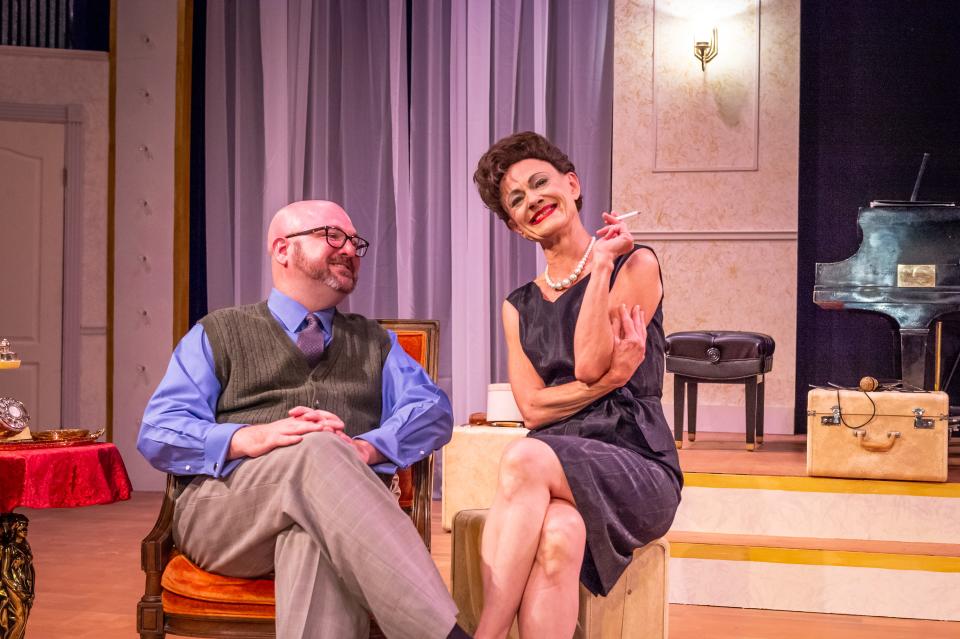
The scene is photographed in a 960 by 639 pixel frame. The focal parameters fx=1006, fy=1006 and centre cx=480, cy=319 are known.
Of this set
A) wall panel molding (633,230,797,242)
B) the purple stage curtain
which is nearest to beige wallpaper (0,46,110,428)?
the purple stage curtain

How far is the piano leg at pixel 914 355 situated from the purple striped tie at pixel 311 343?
2845mm

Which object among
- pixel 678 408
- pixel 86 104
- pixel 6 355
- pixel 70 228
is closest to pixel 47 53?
pixel 86 104

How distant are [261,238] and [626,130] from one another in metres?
2.11

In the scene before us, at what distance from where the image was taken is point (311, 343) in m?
2.35

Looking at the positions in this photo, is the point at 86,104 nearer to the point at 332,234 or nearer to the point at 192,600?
the point at 332,234

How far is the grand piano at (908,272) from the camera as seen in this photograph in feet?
13.9

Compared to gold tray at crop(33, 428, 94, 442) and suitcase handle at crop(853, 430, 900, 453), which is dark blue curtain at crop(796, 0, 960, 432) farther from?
gold tray at crop(33, 428, 94, 442)

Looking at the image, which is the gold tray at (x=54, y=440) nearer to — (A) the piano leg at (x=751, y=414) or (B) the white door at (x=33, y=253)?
(A) the piano leg at (x=751, y=414)

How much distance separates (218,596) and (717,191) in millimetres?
3991

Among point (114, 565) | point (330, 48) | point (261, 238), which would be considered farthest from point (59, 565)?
point (330, 48)

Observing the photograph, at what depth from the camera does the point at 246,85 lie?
566 cm

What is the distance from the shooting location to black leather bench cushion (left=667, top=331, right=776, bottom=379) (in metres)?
4.40

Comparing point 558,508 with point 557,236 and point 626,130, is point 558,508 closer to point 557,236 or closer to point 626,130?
point 557,236

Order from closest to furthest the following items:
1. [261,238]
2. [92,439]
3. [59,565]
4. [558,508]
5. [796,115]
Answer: [558,508] → [92,439] → [59,565] → [796,115] → [261,238]
